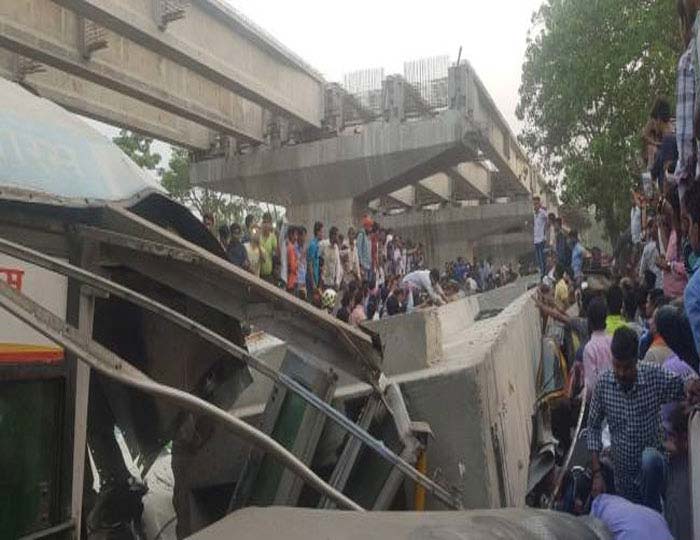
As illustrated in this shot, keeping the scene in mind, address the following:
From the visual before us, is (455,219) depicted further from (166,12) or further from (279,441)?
(279,441)

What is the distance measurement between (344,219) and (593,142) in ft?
28.9

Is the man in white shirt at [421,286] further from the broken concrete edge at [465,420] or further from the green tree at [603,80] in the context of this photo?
the broken concrete edge at [465,420]

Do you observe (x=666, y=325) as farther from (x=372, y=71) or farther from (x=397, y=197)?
(x=397, y=197)

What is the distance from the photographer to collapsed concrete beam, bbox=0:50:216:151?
1371 cm

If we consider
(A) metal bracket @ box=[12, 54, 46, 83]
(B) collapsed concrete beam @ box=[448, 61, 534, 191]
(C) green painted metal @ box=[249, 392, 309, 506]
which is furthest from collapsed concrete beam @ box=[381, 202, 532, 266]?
(C) green painted metal @ box=[249, 392, 309, 506]

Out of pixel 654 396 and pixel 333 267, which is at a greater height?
pixel 333 267

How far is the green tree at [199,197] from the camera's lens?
30.8 meters

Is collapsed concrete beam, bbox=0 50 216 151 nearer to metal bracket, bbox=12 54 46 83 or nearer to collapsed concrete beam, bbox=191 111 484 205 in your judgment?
metal bracket, bbox=12 54 46 83

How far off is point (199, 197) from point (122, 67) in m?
19.8

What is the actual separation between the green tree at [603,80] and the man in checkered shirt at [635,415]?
381 inches

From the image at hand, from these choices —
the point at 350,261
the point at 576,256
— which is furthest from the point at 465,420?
the point at 576,256

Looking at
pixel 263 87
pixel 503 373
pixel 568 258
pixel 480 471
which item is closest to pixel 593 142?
pixel 568 258

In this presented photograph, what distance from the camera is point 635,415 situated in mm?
3701

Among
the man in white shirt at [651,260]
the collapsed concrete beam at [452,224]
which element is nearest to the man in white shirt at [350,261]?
the man in white shirt at [651,260]
